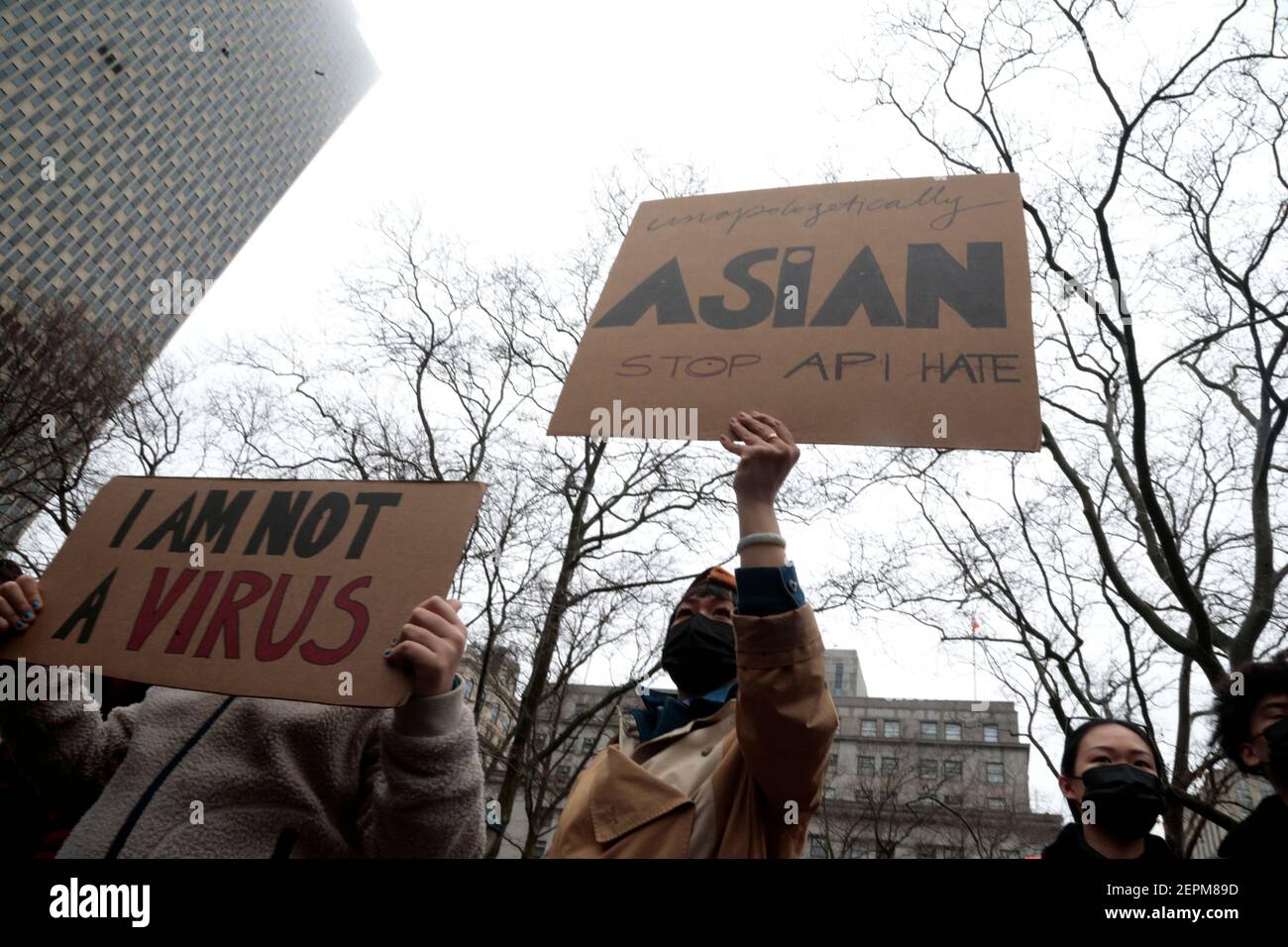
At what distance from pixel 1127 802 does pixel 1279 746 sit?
0.55m

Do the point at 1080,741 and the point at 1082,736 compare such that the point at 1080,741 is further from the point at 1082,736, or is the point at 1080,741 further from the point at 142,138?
the point at 142,138

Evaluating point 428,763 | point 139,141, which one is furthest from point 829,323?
point 139,141

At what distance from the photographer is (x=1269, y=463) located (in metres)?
8.45

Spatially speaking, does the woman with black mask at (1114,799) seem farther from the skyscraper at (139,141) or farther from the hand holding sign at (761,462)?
the skyscraper at (139,141)

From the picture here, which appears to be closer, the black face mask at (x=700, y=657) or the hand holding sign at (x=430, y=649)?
the hand holding sign at (x=430, y=649)

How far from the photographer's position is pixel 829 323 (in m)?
2.20

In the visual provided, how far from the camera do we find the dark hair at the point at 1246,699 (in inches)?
99.2

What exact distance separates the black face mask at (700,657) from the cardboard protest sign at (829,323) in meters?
0.69

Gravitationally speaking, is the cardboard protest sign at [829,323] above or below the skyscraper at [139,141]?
below

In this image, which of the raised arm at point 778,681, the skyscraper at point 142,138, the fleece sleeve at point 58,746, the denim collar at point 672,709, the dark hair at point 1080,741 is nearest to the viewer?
the raised arm at point 778,681

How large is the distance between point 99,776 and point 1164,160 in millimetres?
11079

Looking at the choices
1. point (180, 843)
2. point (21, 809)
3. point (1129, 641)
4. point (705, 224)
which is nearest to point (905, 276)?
point (705, 224)

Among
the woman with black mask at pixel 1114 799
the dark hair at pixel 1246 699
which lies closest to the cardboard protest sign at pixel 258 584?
the woman with black mask at pixel 1114 799
